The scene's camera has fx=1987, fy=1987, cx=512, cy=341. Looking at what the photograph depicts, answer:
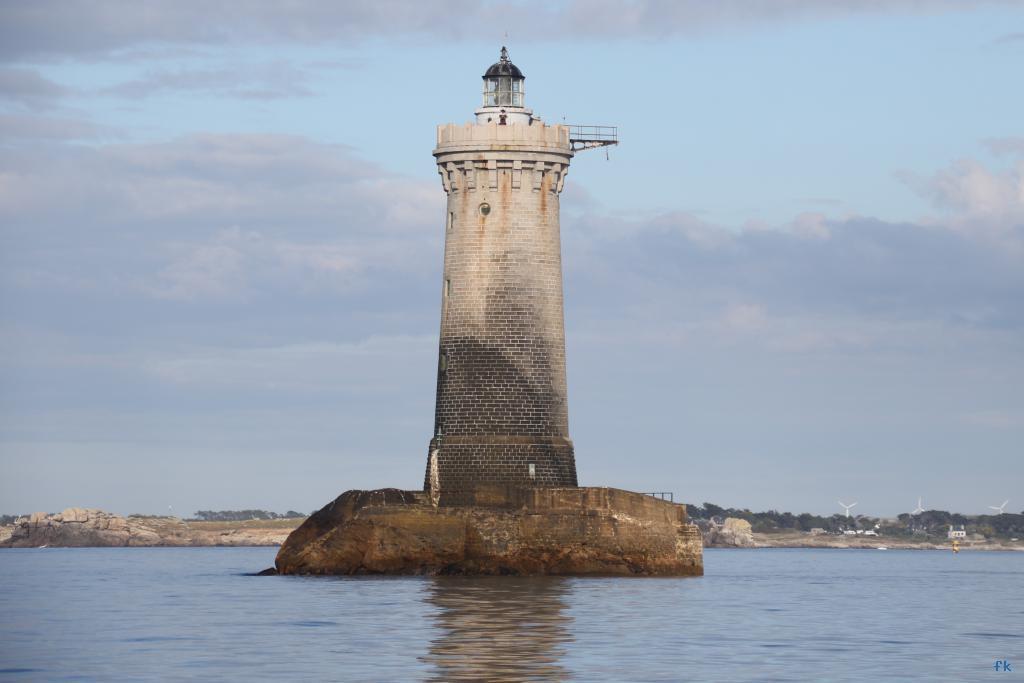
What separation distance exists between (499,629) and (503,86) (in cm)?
2593

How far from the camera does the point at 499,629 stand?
135 feet

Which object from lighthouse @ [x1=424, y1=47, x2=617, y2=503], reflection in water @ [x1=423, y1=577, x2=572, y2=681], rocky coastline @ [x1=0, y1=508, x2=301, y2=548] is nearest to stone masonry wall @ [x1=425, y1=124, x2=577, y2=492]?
lighthouse @ [x1=424, y1=47, x2=617, y2=503]

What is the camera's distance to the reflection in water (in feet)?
113

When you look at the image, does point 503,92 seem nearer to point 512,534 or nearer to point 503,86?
point 503,86

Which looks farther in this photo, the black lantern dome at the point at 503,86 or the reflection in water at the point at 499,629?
the black lantern dome at the point at 503,86

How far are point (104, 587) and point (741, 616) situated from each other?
26.4m

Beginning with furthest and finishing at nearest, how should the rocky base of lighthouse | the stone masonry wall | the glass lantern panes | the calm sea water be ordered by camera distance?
the glass lantern panes < the stone masonry wall < the rocky base of lighthouse < the calm sea water

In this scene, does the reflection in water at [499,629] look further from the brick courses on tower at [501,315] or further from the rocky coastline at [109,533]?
the rocky coastline at [109,533]

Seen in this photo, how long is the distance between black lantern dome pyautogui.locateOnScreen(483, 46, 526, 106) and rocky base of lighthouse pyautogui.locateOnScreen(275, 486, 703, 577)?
12.4 m

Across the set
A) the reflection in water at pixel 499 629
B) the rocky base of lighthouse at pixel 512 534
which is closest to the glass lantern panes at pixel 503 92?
the rocky base of lighthouse at pixel 512 534

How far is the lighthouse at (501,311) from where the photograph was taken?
61.2 m

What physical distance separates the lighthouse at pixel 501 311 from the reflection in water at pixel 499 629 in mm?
4944

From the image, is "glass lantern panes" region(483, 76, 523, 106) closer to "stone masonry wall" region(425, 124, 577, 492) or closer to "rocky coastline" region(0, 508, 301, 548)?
"stone masonry wall" region(425, 124, 577, 492)

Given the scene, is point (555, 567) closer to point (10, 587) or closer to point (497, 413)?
point (497, 413)
